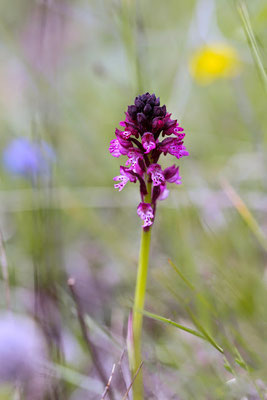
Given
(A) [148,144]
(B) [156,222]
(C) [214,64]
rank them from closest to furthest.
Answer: (A) [148,144] < (B) [156,222] < (C) [214,64]

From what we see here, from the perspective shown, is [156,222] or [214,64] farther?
[214,64]

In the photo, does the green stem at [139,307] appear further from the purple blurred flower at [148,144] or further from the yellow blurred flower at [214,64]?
the yellow blurred flower at [214,64]

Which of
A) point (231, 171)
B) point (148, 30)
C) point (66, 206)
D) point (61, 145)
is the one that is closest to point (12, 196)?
point (66, 206)

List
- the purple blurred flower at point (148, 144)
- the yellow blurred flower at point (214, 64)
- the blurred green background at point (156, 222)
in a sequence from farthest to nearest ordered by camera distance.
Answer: the yellow blurred flower at point (214, 64)
the blurred green background at point (156, 222)
the purple blurred flower at point (148, 144)

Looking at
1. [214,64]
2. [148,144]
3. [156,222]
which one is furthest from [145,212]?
[214,64]

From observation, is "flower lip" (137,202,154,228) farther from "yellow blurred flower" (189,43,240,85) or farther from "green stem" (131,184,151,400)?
"yellow blurred flower" (189,43,240,85)

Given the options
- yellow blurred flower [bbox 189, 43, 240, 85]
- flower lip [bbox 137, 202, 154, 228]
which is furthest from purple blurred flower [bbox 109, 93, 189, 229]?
yellow blurred flower [bbox 189, 43, 240, 85]

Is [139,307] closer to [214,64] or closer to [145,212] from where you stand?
[145,212]

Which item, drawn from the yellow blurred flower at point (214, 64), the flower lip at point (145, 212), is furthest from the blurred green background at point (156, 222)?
the flower lip at point (145, 212)
